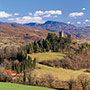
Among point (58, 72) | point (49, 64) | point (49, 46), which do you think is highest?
point (49, 46)

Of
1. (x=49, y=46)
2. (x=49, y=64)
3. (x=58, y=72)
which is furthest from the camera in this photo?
(x=49, y=46)

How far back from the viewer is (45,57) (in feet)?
196

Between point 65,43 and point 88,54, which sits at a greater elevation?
point 65,43

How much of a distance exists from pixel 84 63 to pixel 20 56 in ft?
80.2

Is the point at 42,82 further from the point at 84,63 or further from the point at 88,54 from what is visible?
the point at 88,54

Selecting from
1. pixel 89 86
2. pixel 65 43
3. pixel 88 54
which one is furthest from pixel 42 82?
pixel 65 43

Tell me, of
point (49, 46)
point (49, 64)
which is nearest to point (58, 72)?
point (49, 64)

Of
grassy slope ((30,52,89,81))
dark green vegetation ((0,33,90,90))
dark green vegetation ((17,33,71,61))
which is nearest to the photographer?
dark green vegetation ((0,33,90,90))

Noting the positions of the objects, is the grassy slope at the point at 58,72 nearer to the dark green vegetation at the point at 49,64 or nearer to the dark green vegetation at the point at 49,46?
the dark green vegetation at the point at 49,64

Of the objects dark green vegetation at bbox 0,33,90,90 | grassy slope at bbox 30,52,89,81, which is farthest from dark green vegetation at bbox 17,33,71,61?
grassy slope at bbox 30,52,89,81

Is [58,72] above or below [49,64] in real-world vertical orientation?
below

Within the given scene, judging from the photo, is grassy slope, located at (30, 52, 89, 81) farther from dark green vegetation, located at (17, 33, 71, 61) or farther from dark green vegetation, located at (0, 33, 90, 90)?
dark green vegetation, located at (17, 33, 71, 61)

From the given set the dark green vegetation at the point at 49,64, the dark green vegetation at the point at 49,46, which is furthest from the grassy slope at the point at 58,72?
the dark green vegetation at the point at 49,46

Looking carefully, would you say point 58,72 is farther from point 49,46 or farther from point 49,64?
point 49,46
